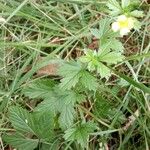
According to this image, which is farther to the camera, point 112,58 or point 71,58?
point 71,58

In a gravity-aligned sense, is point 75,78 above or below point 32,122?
above

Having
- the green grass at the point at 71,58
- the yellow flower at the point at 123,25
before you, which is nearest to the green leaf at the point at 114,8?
the yellow flower at the point at 123,25

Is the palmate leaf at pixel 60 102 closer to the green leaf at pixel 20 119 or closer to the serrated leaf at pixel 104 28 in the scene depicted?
the green leaf at pixel 20 119

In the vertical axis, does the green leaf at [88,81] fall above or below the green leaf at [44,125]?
above

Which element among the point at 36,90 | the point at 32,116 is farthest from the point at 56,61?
the point at 32,116

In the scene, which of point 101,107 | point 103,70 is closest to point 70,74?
point 103,70

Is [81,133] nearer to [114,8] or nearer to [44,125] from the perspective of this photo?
[44,125]
